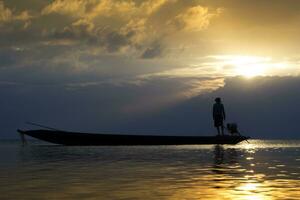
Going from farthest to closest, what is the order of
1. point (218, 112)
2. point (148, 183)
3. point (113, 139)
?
point (113, 139) → point (218, 112) → point (148, 183)

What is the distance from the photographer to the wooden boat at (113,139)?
147ft

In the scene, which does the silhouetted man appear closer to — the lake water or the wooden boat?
the wooden boat

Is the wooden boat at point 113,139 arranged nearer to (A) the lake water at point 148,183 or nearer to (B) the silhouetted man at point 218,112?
(B) the silhouetted man at point 218,112

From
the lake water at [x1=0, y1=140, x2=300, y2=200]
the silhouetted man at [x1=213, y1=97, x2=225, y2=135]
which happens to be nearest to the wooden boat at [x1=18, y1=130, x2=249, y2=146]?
the silhouetted man at [x1=213, y1=97, x2=225, y2=135]

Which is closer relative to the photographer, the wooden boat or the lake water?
the lake water

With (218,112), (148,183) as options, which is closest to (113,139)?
(218,112)

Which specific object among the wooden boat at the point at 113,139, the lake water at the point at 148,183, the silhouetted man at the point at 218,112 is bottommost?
the lake water at the point at 148,183

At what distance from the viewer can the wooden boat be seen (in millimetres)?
44844

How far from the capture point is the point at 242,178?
16328 mm

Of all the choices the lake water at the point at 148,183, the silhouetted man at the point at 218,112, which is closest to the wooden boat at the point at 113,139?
the silhouetted man at the point at 218,112

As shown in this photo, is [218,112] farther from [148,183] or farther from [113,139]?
[148,183]

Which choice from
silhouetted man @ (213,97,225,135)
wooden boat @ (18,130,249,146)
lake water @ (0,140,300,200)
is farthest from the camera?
silhouetted man @ (213,97,225,135)

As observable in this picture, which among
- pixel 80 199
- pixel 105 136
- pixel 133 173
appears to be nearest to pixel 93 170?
pixel 133 173

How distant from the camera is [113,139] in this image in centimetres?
4609
